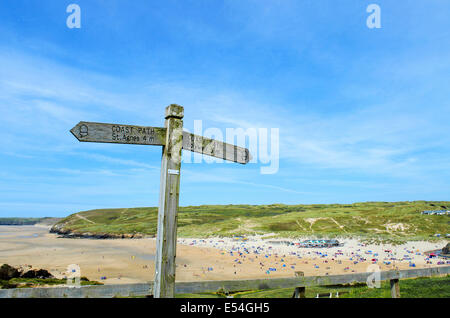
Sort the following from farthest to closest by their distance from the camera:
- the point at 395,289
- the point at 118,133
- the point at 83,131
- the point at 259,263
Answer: the point at 259,263, the point at 395,289, the point at 118,133, the point at 83,131

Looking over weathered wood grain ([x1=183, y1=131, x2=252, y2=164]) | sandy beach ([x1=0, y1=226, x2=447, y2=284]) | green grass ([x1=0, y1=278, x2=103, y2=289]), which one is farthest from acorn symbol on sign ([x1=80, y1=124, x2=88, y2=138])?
sandy beach ([x1=0, y1=226, x2=447, y2=284])

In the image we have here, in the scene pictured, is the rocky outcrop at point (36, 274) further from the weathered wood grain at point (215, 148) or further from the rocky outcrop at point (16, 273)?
the weathered wood grain at point (215, 148)

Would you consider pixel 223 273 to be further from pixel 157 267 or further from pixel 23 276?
pixel 157 267

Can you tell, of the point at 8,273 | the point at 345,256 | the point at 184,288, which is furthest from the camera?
the point at 345,256

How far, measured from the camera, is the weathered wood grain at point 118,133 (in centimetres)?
535

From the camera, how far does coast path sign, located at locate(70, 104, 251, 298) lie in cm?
548

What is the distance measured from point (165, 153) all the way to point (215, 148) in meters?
1.20

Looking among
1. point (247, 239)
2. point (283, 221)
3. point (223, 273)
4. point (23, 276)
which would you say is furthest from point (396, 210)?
point (23, 276)

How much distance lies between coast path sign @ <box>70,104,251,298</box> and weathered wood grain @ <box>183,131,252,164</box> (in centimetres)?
2

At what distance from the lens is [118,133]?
5605 millimetres

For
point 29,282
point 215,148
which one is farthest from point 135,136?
point 29,282

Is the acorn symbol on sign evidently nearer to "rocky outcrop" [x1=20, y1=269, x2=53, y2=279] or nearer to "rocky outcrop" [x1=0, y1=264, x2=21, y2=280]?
"rocky outcrop" [x1=0, y1=264, x2=21, y2=280]

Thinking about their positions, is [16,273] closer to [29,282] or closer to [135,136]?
[29,282]

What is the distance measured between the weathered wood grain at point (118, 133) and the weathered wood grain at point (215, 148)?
1.70 feet
